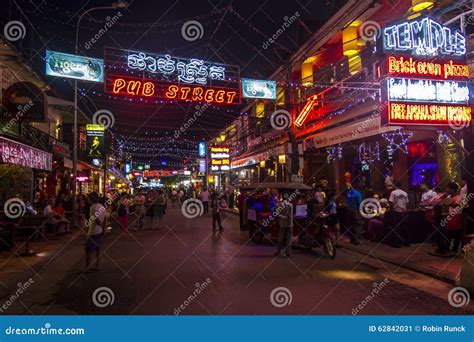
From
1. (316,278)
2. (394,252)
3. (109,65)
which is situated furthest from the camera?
(109,65)

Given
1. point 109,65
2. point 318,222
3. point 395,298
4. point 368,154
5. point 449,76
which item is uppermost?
point 109,65

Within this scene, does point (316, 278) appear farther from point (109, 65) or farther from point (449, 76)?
point (109, 65)

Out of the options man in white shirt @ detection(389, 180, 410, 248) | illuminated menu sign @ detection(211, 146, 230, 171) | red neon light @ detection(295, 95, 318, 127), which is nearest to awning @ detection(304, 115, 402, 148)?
red neon light @ detection(295, 95, 318, 127)

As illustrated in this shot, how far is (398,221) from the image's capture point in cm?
1270

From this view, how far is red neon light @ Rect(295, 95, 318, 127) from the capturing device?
21.5 m

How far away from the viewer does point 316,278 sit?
863 cm

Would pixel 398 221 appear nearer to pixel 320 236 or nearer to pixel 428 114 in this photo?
pixel 320 236

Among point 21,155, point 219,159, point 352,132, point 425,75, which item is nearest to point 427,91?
point 425,75

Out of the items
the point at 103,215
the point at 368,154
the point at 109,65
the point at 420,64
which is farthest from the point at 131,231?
the point at 420,64

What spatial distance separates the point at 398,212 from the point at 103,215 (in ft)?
28.4

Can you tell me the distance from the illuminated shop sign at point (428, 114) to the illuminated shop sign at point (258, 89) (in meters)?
7.98

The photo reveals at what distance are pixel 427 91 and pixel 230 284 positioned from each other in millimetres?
8170

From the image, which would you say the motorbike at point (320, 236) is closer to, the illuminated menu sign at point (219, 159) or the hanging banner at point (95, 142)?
the hanging banner at point (95, 142)

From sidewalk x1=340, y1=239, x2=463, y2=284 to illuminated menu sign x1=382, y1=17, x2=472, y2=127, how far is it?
3.65 meters
